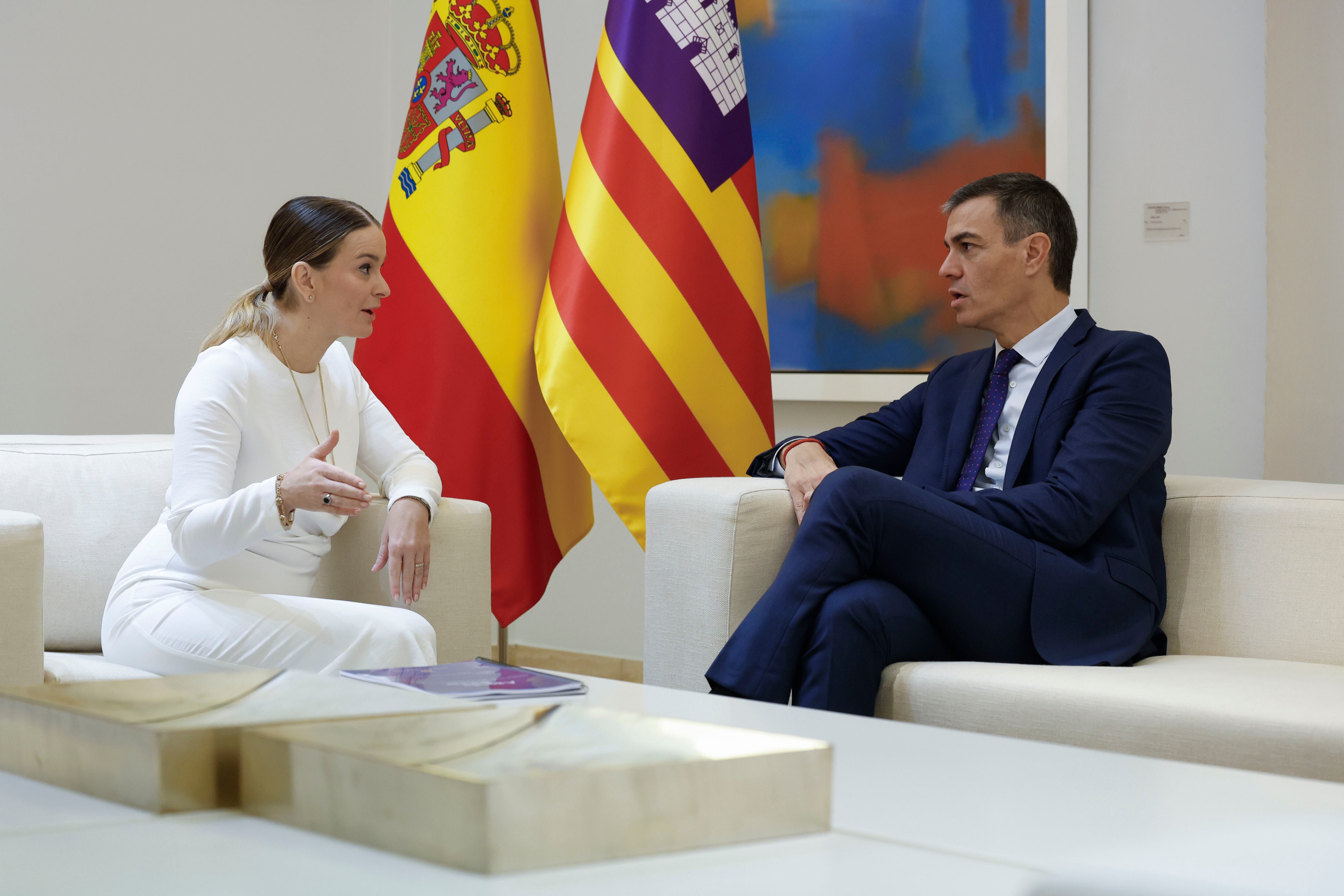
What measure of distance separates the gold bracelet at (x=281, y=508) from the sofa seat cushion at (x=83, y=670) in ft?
0.98

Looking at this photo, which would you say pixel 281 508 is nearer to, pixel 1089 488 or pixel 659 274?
pixel 659 274

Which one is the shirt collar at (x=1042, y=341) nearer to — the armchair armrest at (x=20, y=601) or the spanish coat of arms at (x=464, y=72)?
the spanish coat of arms at (x=464, y=72)

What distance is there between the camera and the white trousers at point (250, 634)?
6.18ft

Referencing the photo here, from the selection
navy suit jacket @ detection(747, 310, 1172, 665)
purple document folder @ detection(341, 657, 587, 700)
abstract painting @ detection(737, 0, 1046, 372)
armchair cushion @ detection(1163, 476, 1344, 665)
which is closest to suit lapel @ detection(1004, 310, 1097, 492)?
navy suit jacket @ detection(747, 310, 1172, 665)

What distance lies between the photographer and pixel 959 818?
29.2 inches

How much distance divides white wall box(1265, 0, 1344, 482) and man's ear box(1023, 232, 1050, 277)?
0.72 meters

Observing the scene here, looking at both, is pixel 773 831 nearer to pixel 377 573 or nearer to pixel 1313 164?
pixel 377 573

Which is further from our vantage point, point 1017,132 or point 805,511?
point 1017,132

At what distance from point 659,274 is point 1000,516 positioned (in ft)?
3.33

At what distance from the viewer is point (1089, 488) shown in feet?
6.75

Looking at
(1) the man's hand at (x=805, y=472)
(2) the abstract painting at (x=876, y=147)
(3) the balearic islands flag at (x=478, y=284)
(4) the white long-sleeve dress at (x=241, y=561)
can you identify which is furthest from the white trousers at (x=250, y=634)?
(2) the abstract painting at (x=876, y=147)

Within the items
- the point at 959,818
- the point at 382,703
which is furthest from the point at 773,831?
the point at 382,703

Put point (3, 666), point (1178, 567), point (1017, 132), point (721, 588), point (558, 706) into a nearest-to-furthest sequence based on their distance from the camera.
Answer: point (558, 706)
point (3, 666)
point (721, 588)
point (1178, 567)
point (1017, 132)

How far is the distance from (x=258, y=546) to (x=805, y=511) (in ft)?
3.07
